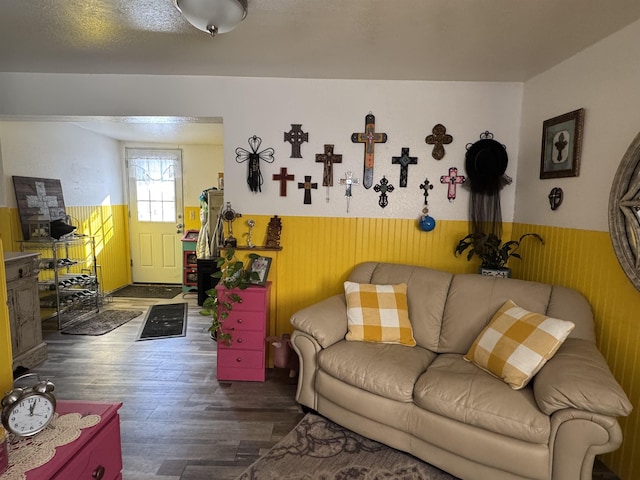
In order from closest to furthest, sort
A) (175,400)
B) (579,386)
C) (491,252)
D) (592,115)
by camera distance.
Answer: (579,386) < (592,115) < (175,400) < (491,252)

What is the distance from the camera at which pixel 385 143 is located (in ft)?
8.71

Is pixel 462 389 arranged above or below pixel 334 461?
above

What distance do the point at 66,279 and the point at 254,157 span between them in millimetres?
2684

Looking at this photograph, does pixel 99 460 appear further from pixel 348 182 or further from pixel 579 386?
pixel 348 182

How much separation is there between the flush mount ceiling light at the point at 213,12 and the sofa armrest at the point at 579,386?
219cm

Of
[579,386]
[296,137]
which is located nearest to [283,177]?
[296,137]

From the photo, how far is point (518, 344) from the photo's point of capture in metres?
1.70

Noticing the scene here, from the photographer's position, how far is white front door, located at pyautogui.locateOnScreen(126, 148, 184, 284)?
16.8ft

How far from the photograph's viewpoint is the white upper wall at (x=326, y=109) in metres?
2.60

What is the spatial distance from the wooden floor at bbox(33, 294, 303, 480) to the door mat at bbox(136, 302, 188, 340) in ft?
0.41

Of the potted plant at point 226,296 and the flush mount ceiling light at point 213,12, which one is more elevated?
the flush mount ceiling light at point 213,12

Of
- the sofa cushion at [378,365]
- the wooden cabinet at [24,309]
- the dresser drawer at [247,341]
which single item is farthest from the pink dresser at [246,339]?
Answer: the wooden cabinet at [24,309]

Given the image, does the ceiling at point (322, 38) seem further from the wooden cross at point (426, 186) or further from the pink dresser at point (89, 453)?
the pink dresser at point (89, 453)

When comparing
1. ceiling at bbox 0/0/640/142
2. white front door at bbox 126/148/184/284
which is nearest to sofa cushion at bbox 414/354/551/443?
ceiling at bbox 0/0/640/142
